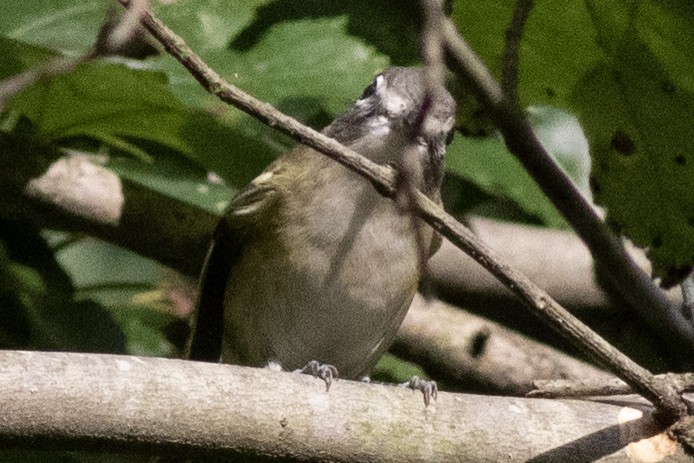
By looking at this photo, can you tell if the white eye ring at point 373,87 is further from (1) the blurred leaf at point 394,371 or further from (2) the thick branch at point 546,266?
(2) the thick branch at point 546,266

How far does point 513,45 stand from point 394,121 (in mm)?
1488

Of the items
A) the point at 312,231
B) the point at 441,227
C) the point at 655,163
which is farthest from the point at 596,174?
the point at 441,227

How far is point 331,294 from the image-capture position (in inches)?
146

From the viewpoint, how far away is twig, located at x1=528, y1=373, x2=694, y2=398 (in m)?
2.51

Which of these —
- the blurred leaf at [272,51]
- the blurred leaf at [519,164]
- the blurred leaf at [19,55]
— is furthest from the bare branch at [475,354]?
the blurred leaf at [19,55]

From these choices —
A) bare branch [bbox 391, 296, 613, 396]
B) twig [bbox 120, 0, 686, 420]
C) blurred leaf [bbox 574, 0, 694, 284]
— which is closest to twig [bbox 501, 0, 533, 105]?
twig [bbox 120, 0, 686, 420]

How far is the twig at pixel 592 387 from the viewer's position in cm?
251

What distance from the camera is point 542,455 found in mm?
2529

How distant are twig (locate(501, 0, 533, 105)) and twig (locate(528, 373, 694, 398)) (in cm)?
62

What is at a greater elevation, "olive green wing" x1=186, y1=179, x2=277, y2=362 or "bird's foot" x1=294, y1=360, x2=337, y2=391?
"bird's foot" x1=294, y1=360, x2=337, y2=391

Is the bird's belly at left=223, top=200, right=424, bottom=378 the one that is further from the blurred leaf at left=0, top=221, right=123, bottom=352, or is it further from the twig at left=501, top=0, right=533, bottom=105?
the twig at left=501, top=0, right=533, bottom=105

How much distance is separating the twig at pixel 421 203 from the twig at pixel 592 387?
0.76 ft

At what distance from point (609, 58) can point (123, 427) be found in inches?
59.5

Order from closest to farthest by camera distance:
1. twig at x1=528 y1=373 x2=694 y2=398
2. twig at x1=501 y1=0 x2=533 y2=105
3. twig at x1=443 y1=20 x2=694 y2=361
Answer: twig at x1=501 y1=0 x2=533 y2=105 < twig at x1=528 y1=373 x2=694 y2=398 < twig at x1=443 y1=20 x2=694 y2=361
